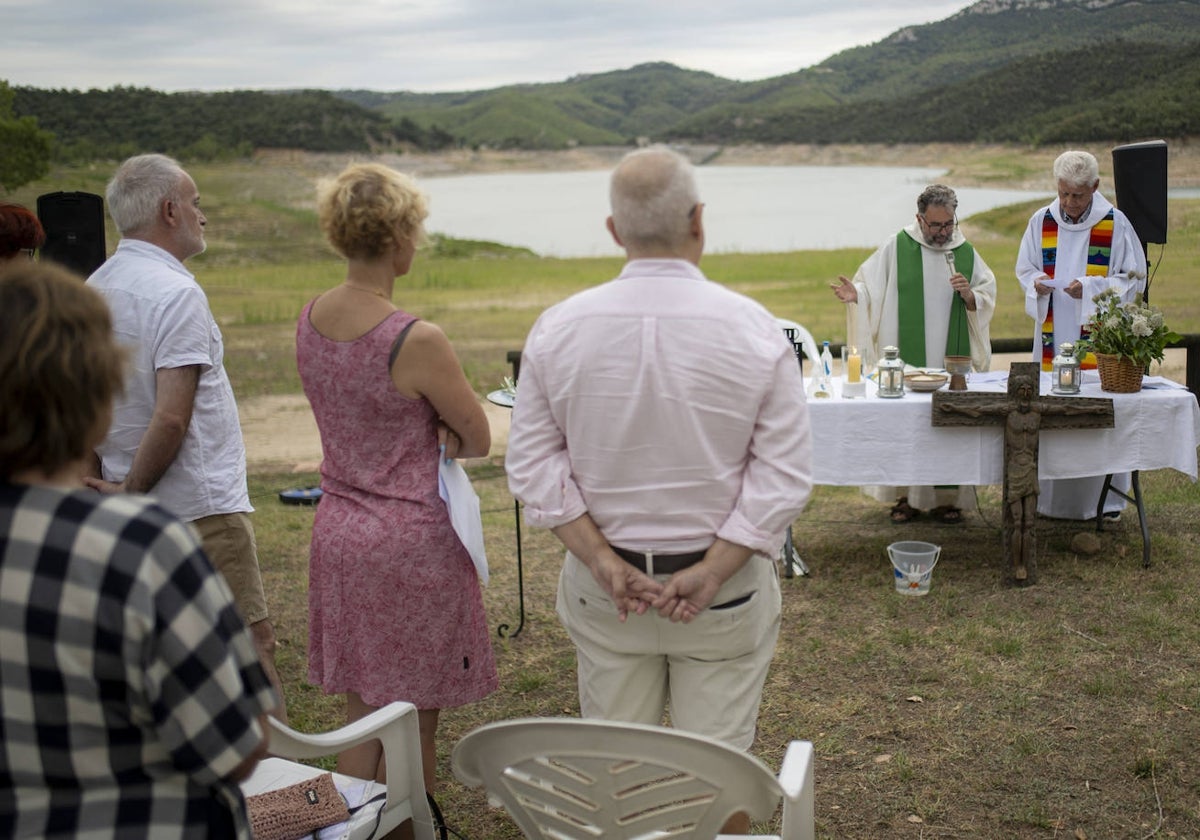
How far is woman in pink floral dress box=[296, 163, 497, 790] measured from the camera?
279 cm

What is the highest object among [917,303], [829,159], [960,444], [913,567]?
[829,159]

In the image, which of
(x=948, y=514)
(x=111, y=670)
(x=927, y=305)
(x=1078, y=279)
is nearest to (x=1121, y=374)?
(x=1078, y=279)

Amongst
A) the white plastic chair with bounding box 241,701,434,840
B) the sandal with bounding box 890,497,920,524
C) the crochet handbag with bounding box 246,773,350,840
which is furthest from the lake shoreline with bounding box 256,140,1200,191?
the crochet handbag with bounding box 246,773,350,840

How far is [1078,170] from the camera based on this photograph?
6473 millimetres

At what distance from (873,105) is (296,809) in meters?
79.0

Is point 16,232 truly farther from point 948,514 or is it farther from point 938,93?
point 938,93

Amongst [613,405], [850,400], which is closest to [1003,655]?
[850,400]

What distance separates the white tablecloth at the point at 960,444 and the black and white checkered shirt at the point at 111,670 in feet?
14.6

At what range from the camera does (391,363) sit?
2771 millimetres

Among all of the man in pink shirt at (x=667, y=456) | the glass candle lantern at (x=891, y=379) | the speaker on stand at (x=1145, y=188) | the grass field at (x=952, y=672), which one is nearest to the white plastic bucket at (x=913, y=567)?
the grass field at (x=952, y=672)

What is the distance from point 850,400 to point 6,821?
185 inches

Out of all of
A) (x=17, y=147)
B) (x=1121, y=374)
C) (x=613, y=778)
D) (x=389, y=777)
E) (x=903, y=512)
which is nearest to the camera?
(x=613, y=778)

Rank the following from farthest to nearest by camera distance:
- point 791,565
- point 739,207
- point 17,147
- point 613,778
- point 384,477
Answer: point 739,207 → point 17,147 → point 791,565 → point 384,477 → point 613,778

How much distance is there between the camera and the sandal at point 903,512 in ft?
22.7
